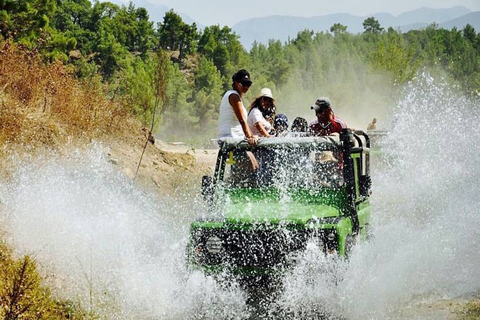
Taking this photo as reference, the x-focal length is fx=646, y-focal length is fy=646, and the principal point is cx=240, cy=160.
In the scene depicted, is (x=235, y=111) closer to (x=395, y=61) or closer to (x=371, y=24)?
(x=395, y=61)

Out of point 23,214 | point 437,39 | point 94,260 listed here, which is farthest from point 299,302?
point 437,39

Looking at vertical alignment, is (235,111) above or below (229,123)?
above

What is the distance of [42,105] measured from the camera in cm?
1173

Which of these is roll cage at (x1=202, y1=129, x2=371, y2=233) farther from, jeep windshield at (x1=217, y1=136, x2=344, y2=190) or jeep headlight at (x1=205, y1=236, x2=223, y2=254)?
jeep headlight at (x1=205, y1=236, x2=223, y2=254)

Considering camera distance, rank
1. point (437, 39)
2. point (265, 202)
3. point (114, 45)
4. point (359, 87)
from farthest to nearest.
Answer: point (437, 39), point (359, 87), point (114, 45), point (265, 202)

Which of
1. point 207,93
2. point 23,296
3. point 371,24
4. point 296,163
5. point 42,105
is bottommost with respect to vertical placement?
point 23,296

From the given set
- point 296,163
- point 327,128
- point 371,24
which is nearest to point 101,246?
point 296,163

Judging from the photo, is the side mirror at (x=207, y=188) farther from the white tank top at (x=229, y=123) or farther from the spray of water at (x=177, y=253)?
the white tank top at (x=229, y=123)

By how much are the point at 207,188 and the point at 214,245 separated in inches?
41.1

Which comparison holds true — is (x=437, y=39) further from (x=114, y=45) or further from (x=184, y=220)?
(x=184, y=220)

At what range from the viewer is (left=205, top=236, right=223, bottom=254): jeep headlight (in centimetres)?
641

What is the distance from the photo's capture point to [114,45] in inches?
2078

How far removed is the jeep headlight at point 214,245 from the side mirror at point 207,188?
0.96m

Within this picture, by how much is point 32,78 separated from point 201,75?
44.3m
